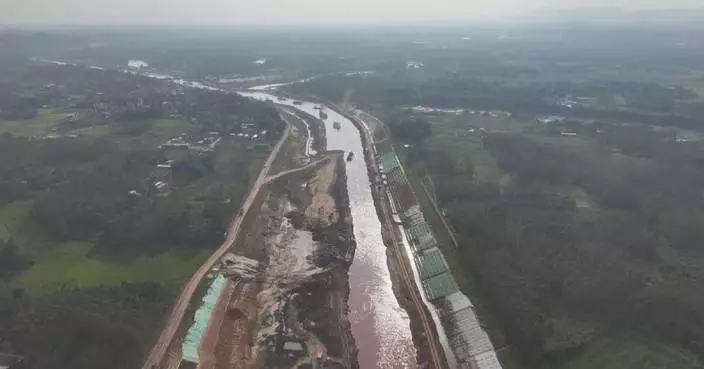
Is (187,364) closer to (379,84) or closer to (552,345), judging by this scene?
(552,345)

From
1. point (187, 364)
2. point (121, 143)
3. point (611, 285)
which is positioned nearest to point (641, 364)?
point (611, 285)

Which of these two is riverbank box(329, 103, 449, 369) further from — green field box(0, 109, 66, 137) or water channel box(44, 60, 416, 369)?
green field box(0, 109, 66, 137)

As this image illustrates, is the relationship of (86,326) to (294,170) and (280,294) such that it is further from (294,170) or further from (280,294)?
(294,170)

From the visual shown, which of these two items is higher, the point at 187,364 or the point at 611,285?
the point at 611,285

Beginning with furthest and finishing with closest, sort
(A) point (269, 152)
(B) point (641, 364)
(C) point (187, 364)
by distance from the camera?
(A) point (269, 152), (C) point (187, 364), (B) point (641, 364)

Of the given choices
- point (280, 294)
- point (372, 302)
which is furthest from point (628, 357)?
point (280, 294)

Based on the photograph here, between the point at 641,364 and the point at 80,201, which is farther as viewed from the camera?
the point at 80,201

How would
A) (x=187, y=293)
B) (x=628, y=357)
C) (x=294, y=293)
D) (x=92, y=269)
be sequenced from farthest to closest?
(x=92, y=269) → (x=294, y=293) → (x=187, y=293) → (x=628, y=357)
